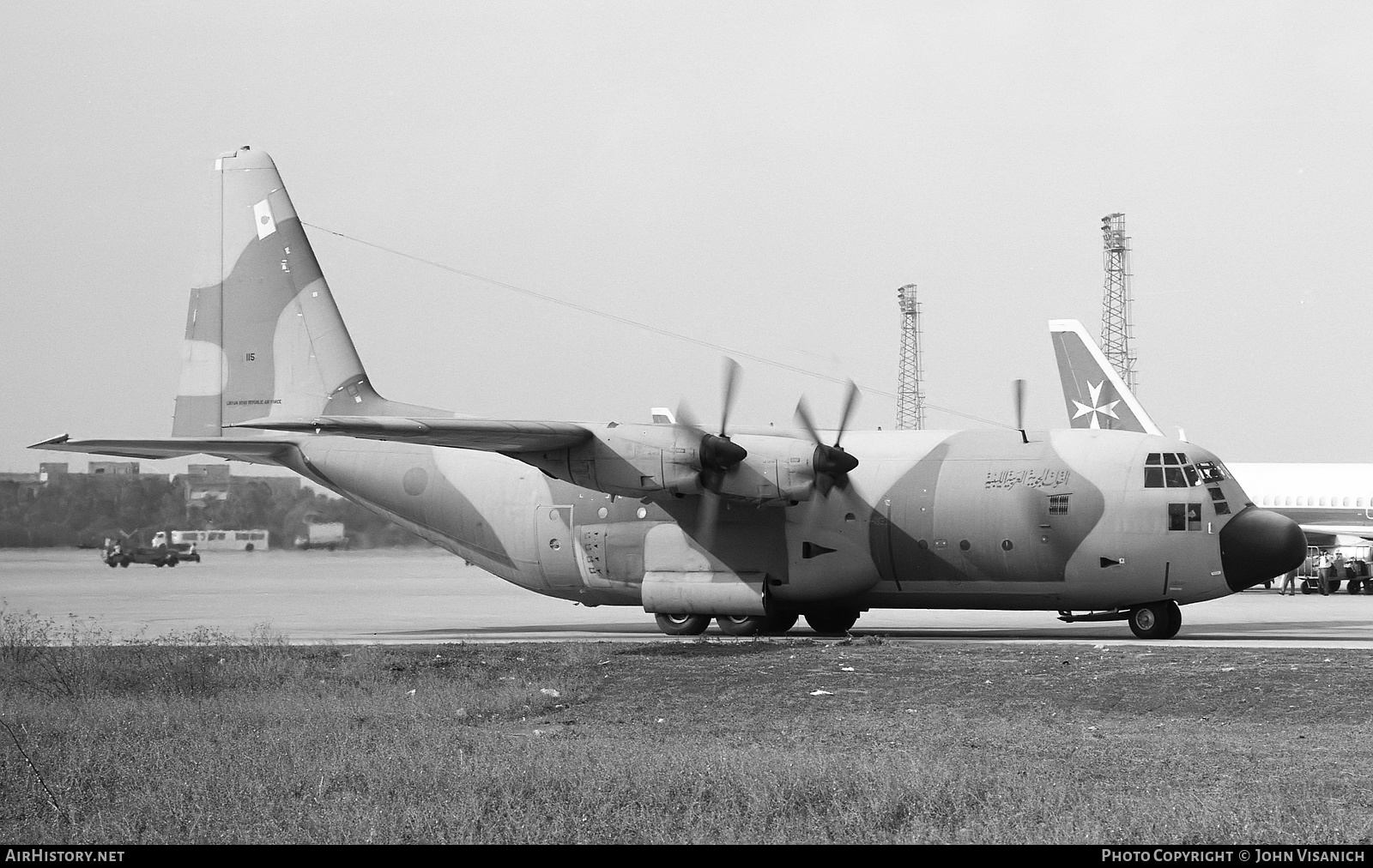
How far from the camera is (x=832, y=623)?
83.8ft

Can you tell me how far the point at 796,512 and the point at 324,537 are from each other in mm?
26113

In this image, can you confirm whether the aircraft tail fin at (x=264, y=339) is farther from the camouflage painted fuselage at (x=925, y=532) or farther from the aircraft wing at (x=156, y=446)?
the camouflage painted fuselage at (x=925, y=532)

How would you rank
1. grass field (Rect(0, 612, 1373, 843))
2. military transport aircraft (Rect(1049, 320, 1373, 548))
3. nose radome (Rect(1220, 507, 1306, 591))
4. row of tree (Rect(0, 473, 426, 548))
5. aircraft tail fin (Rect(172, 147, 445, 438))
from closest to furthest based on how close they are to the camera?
grass field (Rect(0, 612, 1373, 843)) → nose radome (Rect(1220, 507, 1306, 591)) → aircraft tail fin (Rect(172, 147, 445, 438)) → row of tree (Rect(0, 473, 426, 548)) → military transport aircraft (Rect(1049, 320, 1373, 548))

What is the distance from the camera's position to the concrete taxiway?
24.9 metres

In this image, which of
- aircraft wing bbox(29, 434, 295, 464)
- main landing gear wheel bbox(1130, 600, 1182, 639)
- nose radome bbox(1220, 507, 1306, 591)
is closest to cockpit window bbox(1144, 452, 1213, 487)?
nose radome bbox(1220, 507, 1306, 591)

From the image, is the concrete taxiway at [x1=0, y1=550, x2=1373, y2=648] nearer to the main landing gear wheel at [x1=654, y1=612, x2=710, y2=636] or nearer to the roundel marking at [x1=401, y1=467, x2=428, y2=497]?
the main landing gear wheel at [x1=654, y1=612, x2=710, y2=636]

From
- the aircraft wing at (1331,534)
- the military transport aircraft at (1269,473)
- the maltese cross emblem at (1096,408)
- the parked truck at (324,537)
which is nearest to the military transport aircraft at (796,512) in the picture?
the parked truck at (324,537)

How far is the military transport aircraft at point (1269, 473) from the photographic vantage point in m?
43.5

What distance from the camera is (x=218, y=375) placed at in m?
27.9

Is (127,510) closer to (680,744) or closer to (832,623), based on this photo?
(832,623)

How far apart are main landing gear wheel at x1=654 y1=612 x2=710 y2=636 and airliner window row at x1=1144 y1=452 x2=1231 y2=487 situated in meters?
7.67

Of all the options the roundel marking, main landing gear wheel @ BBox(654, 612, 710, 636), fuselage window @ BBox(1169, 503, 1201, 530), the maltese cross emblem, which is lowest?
main landing gear wheel @ BBox(654, 612, 710, 636)

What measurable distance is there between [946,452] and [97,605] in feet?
62.9

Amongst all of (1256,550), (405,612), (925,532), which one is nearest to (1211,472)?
(1256,550)
